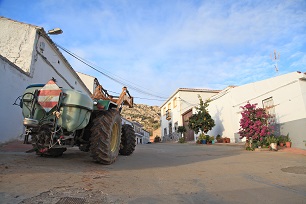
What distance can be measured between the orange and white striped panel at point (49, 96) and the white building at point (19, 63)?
4.59m

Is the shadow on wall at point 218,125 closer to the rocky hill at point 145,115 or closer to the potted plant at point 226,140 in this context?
the potted plant at point 226,140

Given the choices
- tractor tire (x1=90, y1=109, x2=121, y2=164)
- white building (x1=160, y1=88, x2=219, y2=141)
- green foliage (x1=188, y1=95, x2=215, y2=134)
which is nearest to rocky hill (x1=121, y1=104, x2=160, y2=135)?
white building (x1=160, y1=88, x2=219, y2=141)

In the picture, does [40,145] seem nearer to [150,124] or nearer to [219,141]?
[219,141]

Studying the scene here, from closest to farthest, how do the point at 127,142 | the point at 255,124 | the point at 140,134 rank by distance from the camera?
the point at 127,142 < the point at 255,124 < the point at 140,134

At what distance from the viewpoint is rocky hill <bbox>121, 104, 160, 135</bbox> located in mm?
59216

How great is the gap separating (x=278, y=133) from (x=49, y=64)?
511 inches

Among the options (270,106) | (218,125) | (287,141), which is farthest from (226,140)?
(287,141)

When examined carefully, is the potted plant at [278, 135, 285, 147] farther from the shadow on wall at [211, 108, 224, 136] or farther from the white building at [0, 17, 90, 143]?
the white building at [0, 17, 90, 143]

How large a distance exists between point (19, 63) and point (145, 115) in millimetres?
55505

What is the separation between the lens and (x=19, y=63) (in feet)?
30.4

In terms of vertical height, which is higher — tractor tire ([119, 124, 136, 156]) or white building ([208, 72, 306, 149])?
→ white building ([208, 72, 306, 149])

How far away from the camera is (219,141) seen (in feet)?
53.4

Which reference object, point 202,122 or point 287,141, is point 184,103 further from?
point 287,141

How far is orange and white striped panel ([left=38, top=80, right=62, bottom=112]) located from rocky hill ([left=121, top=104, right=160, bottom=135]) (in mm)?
53057
